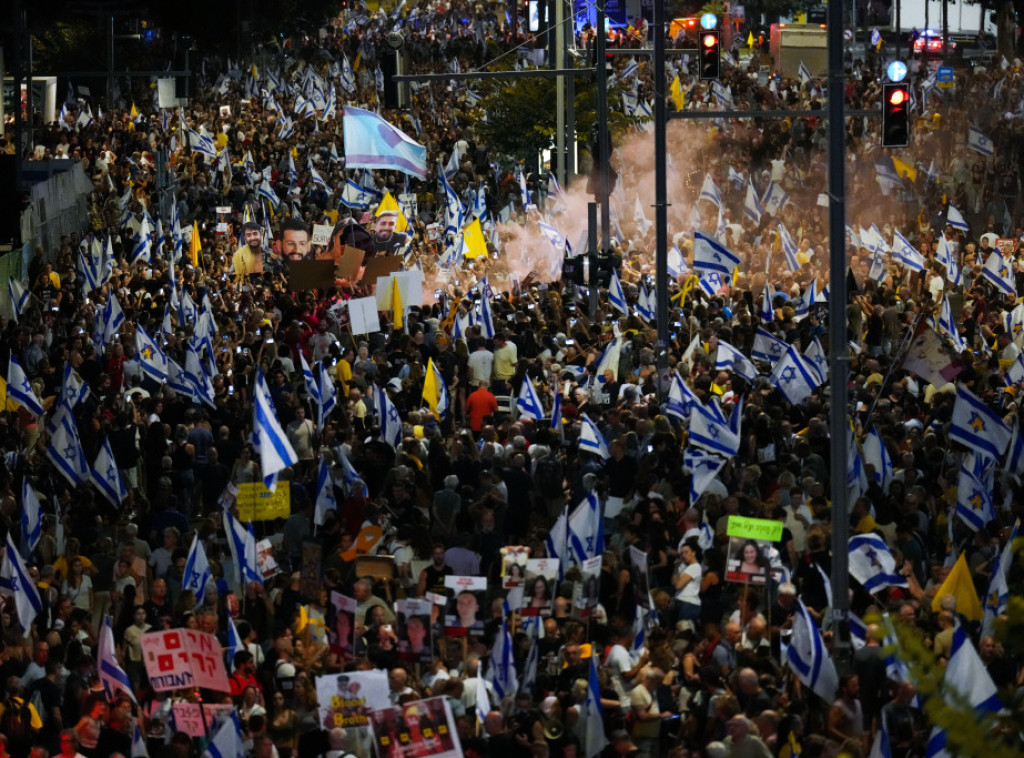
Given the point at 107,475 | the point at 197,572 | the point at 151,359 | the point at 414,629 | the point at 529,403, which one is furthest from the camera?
the point at 151,359

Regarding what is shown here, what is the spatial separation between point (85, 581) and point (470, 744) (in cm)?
454

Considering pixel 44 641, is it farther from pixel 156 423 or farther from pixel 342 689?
pixel 156 423

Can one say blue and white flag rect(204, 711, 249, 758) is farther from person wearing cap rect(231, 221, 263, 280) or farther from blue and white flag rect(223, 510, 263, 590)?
person wearing cap rect(231, 221, 263, 280)

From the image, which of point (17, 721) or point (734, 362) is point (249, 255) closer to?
point (734, 362)

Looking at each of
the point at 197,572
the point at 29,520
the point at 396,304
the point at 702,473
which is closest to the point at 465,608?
the point at 197,572

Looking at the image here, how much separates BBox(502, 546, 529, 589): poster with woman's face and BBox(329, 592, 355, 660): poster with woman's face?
1.08 metres

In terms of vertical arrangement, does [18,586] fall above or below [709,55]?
below

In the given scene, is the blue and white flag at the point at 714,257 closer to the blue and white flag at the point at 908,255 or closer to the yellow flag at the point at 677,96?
the blue and white flag at the point at 908,255

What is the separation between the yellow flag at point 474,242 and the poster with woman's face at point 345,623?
1793cm

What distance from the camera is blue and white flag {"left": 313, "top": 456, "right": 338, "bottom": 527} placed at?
59.7 ft

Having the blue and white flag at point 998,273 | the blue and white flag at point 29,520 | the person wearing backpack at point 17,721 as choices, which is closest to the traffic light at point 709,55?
the blue and white flag at point 998,273

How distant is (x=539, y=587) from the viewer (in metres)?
14.9

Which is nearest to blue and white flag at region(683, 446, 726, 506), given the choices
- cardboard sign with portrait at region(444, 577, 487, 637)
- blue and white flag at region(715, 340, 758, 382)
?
A: cardboard sign with portrait at region(444, 577, 487, 637)

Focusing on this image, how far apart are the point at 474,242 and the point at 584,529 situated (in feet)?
53.2
